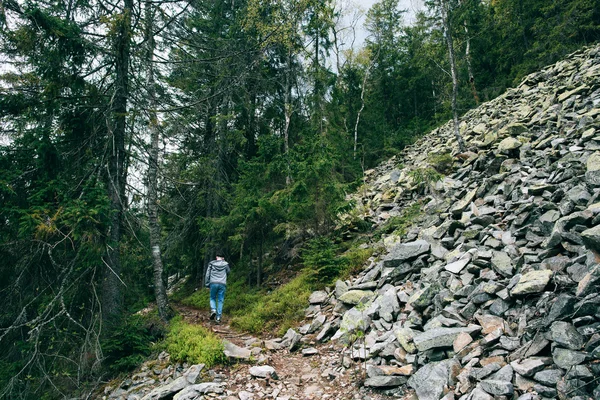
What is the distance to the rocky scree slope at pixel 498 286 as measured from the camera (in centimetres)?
347

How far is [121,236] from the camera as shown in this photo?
8836 millimetres

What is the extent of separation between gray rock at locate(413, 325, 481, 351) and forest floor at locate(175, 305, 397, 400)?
2.79ft

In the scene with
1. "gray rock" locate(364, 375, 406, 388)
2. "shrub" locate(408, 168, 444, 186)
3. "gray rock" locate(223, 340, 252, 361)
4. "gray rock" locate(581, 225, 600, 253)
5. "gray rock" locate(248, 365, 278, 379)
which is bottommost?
"gray rock" locate(248, 365, 278, 379)

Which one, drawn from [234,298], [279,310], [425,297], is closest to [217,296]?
[234,298]

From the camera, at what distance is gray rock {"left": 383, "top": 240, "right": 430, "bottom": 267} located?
7141mm

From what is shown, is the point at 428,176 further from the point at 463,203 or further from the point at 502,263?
the point at 502,263

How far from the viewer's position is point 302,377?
541cm

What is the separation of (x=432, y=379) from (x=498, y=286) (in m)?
1.76

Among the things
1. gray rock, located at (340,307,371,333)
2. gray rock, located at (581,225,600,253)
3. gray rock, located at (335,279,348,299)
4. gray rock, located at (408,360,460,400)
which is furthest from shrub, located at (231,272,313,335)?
gray rock, located at (581,225,600,253)

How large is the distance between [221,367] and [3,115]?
689cm

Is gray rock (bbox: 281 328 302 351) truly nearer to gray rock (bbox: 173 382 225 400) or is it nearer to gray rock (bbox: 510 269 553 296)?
gray rock (bbox: 173 382 225 400)

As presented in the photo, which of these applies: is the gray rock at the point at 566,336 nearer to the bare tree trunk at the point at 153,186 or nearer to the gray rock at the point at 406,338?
the gray rock at the point at 406,338

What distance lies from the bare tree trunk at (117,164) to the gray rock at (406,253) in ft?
20.6

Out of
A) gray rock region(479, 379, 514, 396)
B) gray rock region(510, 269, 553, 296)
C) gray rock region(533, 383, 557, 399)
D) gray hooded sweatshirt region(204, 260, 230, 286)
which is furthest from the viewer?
gray hooded sweatshirt region(204, 260, 230, 286)
